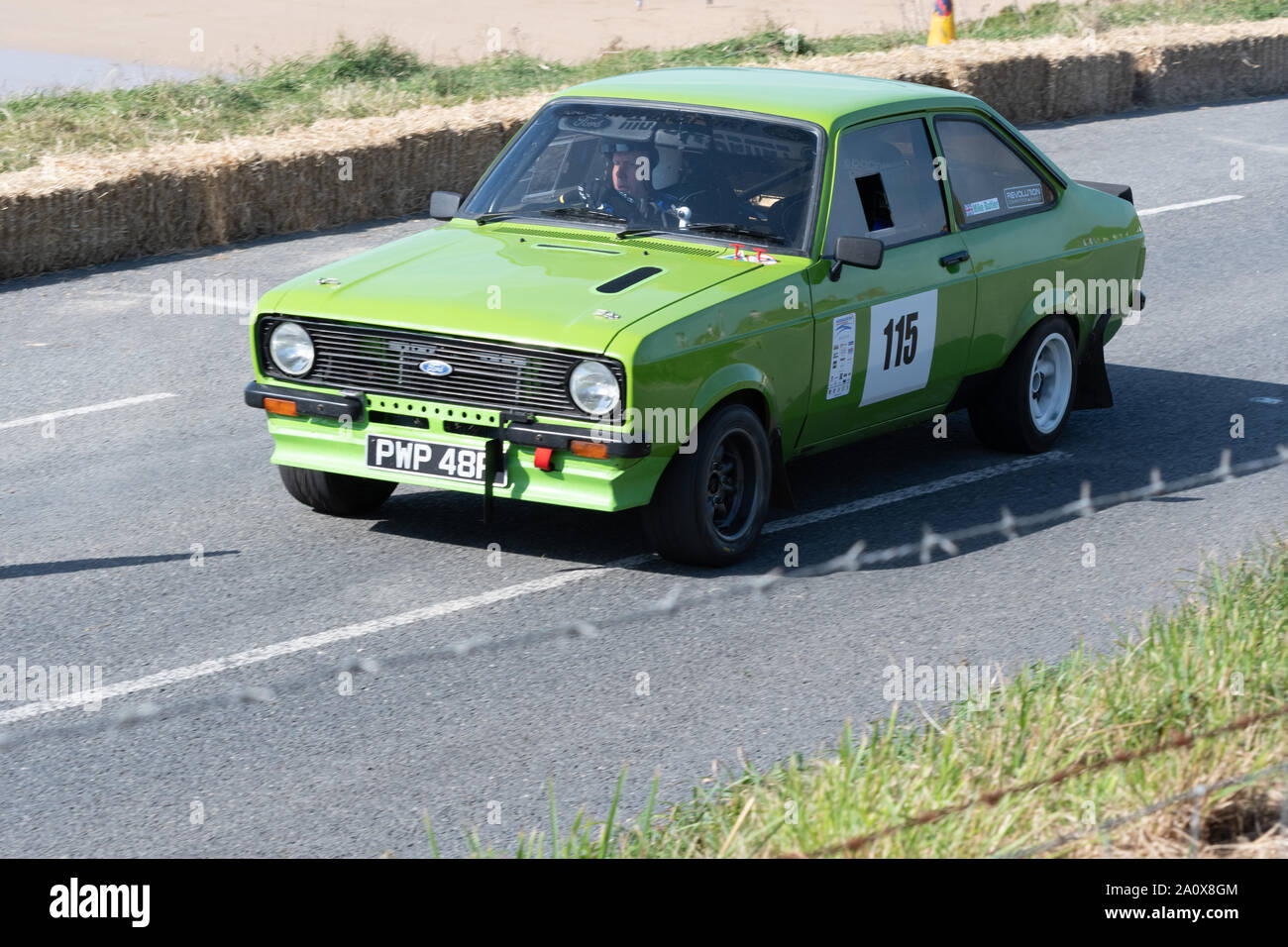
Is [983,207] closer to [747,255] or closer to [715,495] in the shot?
[747,255]

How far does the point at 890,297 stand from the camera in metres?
7.80

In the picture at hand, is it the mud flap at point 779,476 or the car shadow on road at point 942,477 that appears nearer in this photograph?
the mud flap at point 779,476

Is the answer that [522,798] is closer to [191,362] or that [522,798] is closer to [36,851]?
[36,851]

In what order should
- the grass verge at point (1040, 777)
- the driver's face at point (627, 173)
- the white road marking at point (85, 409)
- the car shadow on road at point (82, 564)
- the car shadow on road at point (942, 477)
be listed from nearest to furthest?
1. the grass verge at point (1040, 777)
2. the car shadow on road at point (82, 564)
3. the car shadow on road at point (942, 477)
4. the driver's face at point (627, 173)
5. the white road marking at point (85, 409)

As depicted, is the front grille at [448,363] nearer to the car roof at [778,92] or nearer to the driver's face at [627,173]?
the driver's face at [627,173]

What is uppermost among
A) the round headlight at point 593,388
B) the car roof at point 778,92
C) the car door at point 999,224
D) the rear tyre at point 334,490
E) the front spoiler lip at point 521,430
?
the car roof at point 778,92

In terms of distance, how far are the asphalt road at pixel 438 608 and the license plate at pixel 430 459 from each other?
0.45 m

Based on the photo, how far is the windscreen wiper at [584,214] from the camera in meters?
7.79

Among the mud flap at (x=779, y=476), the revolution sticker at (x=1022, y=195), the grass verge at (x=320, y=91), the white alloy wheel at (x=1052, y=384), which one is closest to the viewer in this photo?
the mud flap at (x=779, y=476)

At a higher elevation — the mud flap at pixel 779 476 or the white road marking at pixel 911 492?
the mud flap at pixel 779 476

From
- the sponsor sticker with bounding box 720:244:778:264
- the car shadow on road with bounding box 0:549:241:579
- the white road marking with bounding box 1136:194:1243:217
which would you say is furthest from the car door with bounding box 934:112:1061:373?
the white road marking with bounding box 1136:194:1243:217

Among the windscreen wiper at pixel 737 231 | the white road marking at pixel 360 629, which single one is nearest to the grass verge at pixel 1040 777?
the white road marking at pixel 360 629

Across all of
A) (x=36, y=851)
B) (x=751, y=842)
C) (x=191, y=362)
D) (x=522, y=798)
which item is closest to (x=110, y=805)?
(x=36, y=851)

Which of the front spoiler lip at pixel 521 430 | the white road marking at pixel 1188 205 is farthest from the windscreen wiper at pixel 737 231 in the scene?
the white road marking at pixel 1188 205
